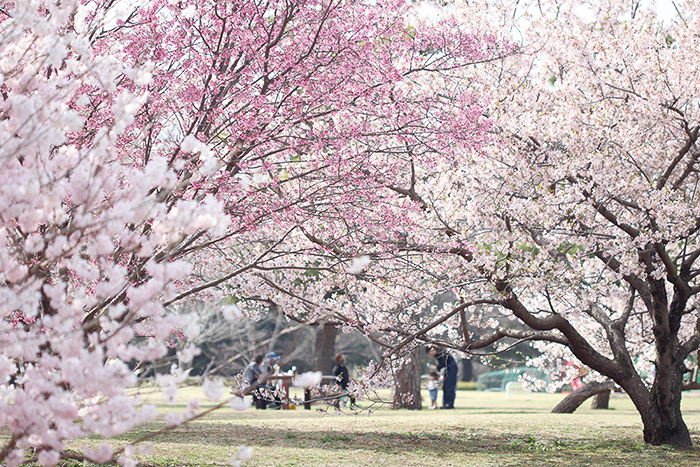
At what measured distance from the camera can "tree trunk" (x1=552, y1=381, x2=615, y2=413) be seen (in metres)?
13.4

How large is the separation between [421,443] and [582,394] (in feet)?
21.1

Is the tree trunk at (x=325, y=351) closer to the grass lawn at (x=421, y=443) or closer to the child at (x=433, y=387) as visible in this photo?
the child at (x=433, y=387)

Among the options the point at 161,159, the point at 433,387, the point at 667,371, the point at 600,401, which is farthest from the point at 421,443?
the point at 600,401

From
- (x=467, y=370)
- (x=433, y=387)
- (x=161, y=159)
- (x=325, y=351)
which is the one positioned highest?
(x=161, y=159)

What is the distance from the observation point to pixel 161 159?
8.79 feet

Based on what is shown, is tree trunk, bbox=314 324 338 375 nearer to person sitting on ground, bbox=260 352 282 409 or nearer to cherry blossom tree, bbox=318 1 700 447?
person sitting on ground, bbox=260 352 282 409

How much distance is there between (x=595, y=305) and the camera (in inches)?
336

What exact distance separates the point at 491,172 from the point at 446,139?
189 cm

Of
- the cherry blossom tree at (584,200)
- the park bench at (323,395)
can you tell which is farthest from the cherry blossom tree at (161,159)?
the park bench at (323,395)

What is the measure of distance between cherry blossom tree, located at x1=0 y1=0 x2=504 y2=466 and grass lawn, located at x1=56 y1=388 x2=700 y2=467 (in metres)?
1.78

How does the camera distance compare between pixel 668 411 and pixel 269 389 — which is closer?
pixel 668 411

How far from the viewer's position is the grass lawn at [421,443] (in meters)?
6.79

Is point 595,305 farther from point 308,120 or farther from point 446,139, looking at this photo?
point 308,120

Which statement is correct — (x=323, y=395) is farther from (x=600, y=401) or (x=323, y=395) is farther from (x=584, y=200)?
(x=600, y=401)
